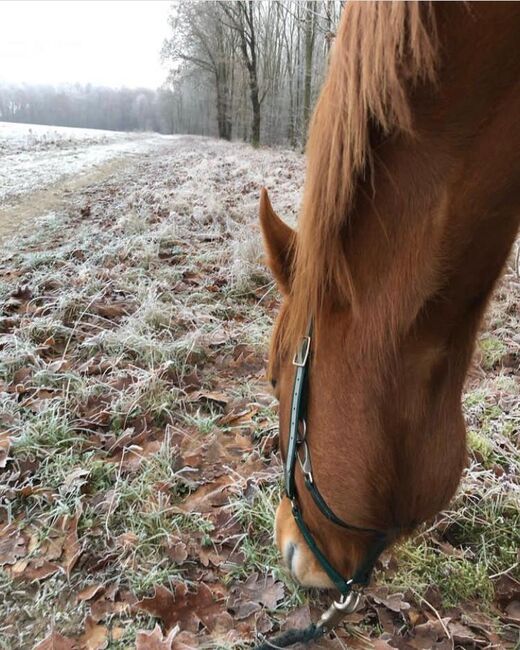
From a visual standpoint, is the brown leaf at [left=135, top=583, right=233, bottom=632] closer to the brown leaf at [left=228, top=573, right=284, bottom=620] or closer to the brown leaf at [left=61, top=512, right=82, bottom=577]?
the brown leaf at [left=228, top=573, right=284, bottom=620]

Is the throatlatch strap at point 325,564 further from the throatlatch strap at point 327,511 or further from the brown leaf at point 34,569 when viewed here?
the brown leaf at point 34,569

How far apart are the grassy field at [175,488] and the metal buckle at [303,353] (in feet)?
3.02

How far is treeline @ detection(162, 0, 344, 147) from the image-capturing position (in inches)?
542

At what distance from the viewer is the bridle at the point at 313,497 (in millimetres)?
902

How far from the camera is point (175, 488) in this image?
179 cm

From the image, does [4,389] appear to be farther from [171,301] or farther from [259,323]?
[259,323]

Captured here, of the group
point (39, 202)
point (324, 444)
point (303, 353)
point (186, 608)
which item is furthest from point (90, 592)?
point (39, 202)

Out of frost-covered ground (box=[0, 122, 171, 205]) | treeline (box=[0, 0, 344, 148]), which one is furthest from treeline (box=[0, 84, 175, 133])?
frost-covered ground (box=[0, 122, 171, 205])

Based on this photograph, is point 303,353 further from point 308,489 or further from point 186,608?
point 186,608

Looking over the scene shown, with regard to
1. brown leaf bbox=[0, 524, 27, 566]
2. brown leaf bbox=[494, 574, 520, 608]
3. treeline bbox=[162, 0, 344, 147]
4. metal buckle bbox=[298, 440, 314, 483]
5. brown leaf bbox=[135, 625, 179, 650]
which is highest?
treeline bbox=[162, 0, 344, 147]

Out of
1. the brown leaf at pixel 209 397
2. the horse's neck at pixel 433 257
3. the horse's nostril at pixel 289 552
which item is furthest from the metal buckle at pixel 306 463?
the brown leaf at pixel 209 397

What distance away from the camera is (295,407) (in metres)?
0.92

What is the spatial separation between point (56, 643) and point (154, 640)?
0.29m

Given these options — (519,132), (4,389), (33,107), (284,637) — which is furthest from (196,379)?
(33,107)
